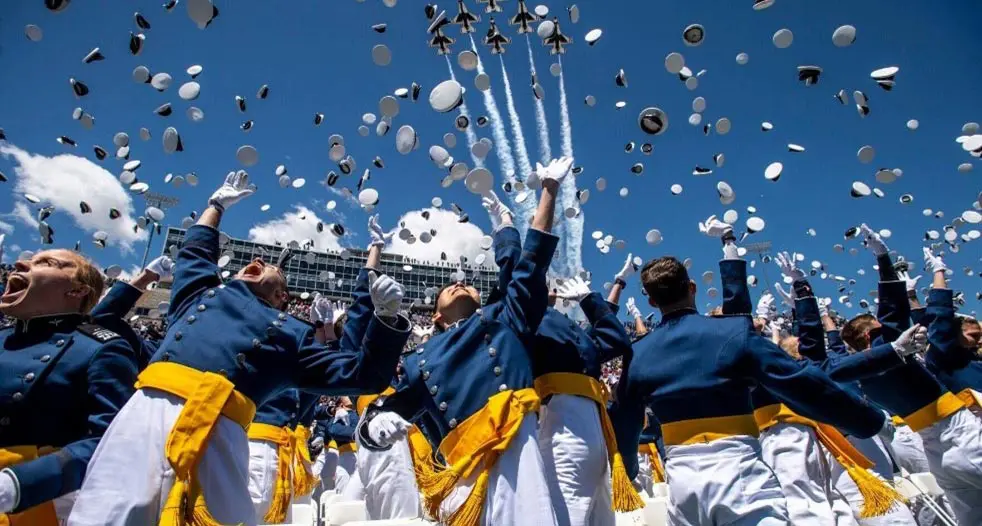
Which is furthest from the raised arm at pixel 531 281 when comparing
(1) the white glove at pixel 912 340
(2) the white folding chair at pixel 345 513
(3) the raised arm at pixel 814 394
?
(2) the white folding chair at pixel 345 513

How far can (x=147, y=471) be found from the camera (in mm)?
2469

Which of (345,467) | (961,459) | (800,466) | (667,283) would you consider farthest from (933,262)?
(345,467)

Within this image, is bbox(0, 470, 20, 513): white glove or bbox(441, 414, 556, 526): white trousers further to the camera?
bbox(441, 414, 556, 526): white trousers

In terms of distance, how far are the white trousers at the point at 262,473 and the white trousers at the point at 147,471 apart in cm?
256

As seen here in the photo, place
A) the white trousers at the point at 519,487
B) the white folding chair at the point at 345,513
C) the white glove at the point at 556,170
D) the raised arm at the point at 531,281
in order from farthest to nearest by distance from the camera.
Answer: the white folding chair at the point at 345,513 → the white glove at the point at 556,170 → the raised arm at the point at 531,281 → the white trousers at the point at 519,487

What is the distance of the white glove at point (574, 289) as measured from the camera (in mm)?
4477

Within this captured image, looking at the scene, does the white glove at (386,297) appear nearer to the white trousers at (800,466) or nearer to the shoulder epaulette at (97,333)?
the shoulder epaulette at (97,333)

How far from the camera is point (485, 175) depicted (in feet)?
22.4

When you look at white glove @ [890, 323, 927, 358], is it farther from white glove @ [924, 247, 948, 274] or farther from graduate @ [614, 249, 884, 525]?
white glove @ [924, 247, 948, 274]

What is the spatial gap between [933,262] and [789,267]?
137 centimetres

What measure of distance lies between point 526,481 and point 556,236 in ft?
4.53

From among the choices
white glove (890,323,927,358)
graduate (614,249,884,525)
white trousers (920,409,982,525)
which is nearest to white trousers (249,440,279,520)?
graduate (614,249,884,525)

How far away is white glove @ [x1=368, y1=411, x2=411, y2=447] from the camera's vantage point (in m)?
3.01

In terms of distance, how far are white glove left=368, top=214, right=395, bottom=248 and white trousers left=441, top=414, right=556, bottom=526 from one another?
2.11 m
